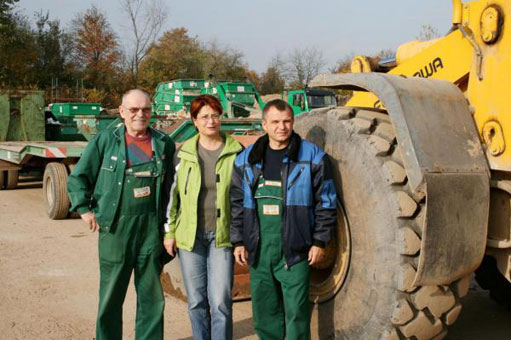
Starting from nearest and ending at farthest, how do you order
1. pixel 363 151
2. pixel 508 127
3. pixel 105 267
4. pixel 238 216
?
1. pixel 508 127
2. pixel 363 151
3. pixel 238 216
4. pixel 105 267

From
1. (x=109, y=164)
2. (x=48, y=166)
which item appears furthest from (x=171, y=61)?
(x=109, y=164)

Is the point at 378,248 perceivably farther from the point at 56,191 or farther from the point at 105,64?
the point at 105,64

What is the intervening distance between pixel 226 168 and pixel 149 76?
3577 centimetres

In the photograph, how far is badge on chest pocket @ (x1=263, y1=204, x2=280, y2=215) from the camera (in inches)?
131

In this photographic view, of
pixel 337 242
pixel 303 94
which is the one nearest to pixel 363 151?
pixel 337 242

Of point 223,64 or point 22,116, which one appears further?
point 223,64

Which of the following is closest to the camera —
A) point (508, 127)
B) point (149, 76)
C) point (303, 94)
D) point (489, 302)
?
point (508, 127)

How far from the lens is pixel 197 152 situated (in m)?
3.59

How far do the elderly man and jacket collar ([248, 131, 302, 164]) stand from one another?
63 centimetres

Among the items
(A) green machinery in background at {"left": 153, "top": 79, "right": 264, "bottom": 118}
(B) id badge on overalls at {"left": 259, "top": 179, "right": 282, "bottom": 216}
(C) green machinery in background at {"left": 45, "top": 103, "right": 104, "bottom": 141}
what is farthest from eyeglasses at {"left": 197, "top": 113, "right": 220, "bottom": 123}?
(C) green machinery in background at {"left": 45, "top": 103, "right": 104, "bottom": 141}

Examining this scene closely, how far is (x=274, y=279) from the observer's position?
3408mm

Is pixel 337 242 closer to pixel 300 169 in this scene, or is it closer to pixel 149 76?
pixel 300 169

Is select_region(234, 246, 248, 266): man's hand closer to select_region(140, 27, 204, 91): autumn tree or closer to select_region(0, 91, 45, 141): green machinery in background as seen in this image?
select_region(0, 91, 45, 141): green machinery in background

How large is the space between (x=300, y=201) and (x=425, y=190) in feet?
2.30
